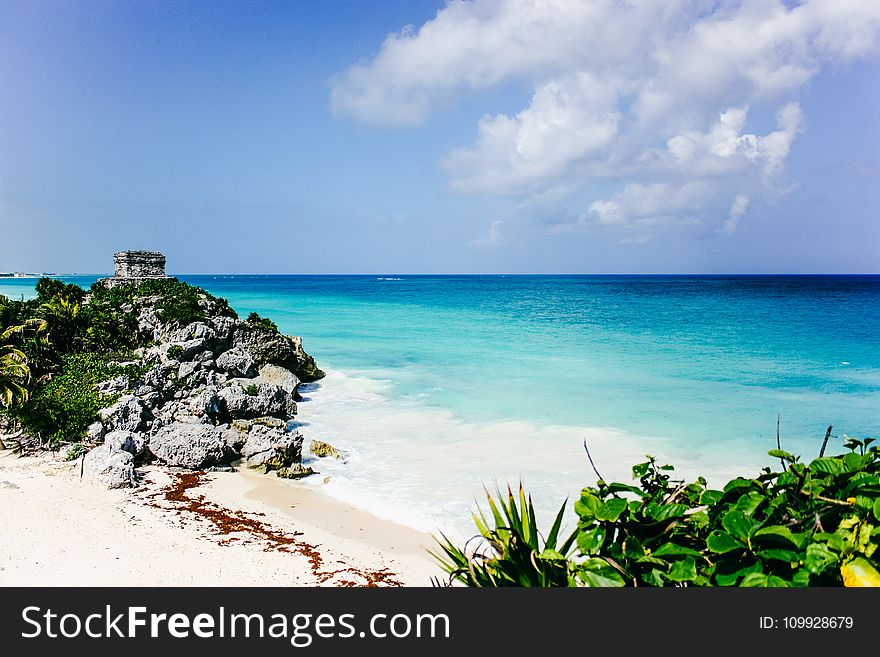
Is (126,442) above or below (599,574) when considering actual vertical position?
below

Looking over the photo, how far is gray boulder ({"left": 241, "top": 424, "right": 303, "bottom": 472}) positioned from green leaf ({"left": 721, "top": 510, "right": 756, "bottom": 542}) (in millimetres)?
9716

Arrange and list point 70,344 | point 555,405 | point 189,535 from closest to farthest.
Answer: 1. point 189,535
2. point 70,344
3. point 555,405

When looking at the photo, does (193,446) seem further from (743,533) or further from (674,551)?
(743,533)

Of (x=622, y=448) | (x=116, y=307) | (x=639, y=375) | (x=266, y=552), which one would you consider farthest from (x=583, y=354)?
(x=266, y=552)

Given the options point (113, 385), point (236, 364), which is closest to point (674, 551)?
point (113, 385)

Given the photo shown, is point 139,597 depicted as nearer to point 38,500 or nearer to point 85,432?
point 38,500

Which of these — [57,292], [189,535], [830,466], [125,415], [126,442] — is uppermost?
[57,292]

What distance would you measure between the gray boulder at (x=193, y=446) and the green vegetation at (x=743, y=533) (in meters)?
9.43

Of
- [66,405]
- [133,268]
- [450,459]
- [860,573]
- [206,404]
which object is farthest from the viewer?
[133,268]

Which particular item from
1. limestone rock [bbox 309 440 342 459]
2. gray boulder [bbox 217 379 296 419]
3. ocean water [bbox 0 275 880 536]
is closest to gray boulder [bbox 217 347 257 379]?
gray boulder [bbox 217 379 296 419]

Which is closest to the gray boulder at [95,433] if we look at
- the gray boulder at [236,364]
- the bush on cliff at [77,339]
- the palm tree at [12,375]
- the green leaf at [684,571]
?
the bush on cliff at [77,339]

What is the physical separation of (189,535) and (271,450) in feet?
10.3

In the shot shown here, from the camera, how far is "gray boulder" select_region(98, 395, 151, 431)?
11273 millimetres

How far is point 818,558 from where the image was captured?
1982 millimetres
